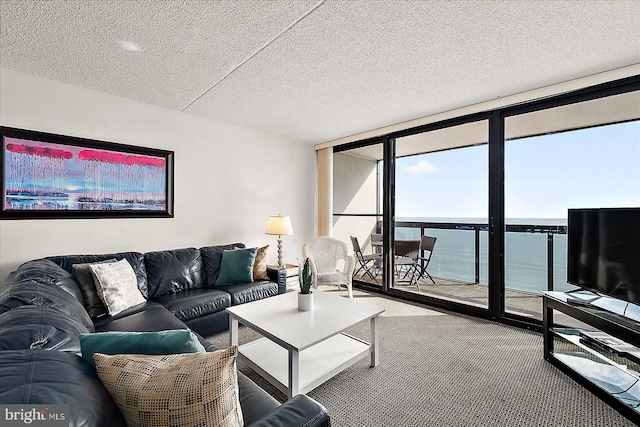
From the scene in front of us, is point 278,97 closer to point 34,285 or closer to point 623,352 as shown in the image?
point 34,285

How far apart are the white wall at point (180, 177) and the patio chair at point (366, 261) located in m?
0.88

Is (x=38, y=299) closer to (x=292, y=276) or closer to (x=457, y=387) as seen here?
(x=457, y=387)

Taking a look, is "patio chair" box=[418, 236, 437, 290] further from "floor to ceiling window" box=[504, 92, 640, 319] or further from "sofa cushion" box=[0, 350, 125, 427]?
"sofa cushion" box=[0, 350, 125, 427]

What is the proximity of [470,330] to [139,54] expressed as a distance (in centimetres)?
397

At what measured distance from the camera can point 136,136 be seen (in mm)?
3225

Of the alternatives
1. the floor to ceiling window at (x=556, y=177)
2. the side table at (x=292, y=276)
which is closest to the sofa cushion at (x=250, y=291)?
the side table at (x=292, y=276)

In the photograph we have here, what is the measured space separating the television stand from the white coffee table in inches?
55.9

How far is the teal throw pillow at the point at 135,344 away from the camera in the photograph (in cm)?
101

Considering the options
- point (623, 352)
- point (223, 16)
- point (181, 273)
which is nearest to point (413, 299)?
point (623, 352)

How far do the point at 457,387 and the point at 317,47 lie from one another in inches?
106

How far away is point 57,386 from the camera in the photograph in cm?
77

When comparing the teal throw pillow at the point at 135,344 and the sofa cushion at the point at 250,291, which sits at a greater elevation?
the teal throw pillow at the point at 135,344

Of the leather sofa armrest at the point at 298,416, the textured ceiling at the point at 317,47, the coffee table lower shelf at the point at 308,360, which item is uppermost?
the textured ceiling at the point at 317,47

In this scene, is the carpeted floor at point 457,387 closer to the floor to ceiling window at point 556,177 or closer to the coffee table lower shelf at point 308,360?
the coffee table lower shelf at point 308,360
